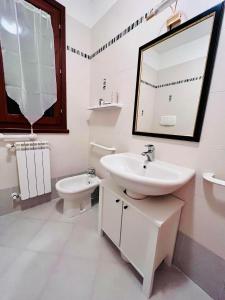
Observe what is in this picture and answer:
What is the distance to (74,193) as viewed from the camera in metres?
1.47

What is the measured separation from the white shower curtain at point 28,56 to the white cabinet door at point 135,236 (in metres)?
1.33

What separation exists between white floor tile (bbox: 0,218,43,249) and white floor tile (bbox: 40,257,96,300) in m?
0.41

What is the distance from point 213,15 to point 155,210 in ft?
3.83

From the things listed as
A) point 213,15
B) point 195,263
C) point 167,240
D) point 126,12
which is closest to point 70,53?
point 126,12

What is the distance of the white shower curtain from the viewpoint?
4.08ft

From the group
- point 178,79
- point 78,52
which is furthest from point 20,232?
point 78,52

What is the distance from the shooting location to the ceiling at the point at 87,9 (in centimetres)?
154

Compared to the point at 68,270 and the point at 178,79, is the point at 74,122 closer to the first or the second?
the point at 178,79

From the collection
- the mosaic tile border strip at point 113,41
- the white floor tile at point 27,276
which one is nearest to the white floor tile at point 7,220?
the white floor tile at point 27,276

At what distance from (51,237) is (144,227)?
92 centimetres

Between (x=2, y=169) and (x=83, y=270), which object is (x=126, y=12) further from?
(x=83, y=270)

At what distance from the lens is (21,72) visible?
1.34 meters

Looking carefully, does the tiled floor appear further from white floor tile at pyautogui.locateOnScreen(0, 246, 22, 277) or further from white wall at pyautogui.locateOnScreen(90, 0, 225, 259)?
white wall at pyautogui.locateOnScreen(90, 0, 225, 259)

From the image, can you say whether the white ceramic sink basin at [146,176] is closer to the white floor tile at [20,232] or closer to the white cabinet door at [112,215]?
the white cabinet door at [112,215]
